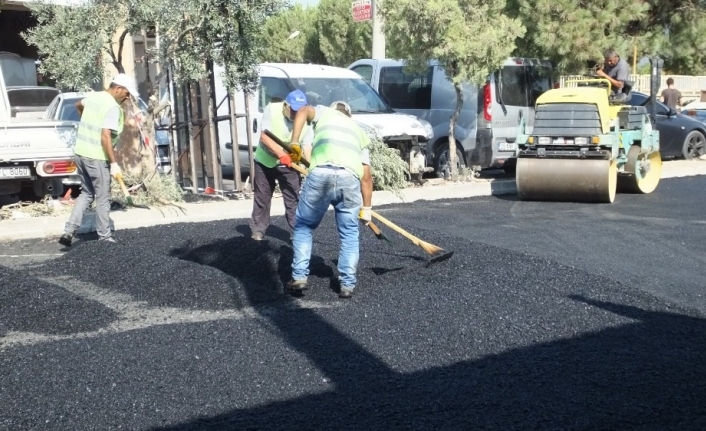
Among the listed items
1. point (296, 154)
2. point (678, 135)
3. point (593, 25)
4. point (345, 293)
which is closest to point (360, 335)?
point (345, 293)

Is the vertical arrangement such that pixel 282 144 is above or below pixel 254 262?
above

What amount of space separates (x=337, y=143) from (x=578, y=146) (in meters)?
5.80

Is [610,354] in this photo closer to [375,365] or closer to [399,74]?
[375,365]

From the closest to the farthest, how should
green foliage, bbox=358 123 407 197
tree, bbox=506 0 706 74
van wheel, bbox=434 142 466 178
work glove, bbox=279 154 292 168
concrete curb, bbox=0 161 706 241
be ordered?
work glove, bbox=279 154 292 168 < concrete curb, bbox=0 161 706 241 < green foliage, bbox=358 123 407 197 < van wheel, bbox=434 142 466 178 < tree, bbox=506 0 706 74

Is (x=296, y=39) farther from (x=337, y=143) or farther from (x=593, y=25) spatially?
(x=337, y=143)

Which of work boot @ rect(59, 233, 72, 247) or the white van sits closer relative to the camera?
work boot @ rect(59, 233, 72, 247)

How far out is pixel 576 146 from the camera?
11.4 m

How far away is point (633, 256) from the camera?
27.4 feet

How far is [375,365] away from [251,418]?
1.01 metres

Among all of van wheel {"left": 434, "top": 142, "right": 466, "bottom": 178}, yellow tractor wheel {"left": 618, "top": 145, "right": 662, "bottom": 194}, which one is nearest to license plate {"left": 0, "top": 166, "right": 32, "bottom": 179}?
van wheel {"left": 434, "top": 142, "right": 466, "bottom": 178}

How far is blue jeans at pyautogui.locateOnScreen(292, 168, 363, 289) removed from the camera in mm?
6566

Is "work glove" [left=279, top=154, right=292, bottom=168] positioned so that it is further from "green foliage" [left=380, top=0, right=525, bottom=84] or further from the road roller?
"green foliage" [left=380, top=0, right=525, bottom=84]

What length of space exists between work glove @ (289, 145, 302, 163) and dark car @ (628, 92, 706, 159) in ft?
34.5

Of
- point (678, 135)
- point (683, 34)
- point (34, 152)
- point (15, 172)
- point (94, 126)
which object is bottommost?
point (678, 135)
